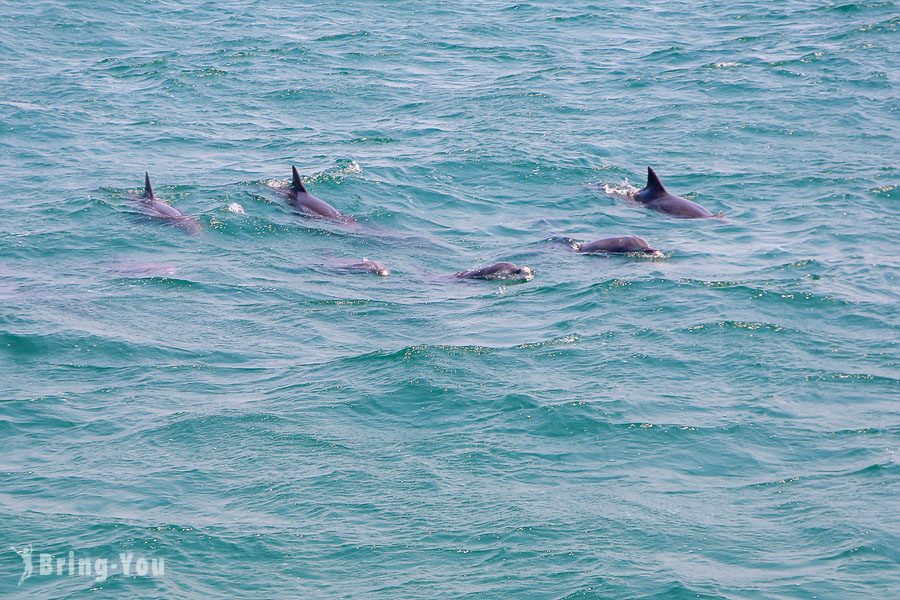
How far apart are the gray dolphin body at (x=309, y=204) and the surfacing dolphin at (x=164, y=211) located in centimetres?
226

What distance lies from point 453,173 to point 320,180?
3417 mm

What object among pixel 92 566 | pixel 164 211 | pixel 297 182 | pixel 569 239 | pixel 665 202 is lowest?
pixel 92 566

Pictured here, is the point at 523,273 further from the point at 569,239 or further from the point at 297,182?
the point at 297,182

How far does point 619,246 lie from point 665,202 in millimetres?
3255

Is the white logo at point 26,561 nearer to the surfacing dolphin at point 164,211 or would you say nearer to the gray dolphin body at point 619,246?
the surfacing dolphin at point 164,211

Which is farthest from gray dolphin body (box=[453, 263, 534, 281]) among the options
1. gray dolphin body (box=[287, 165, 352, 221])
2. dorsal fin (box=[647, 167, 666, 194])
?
dorsal fin (box=[647, 167, 666, 194])

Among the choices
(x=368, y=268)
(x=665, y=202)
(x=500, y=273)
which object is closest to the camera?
(x=500, y=273)

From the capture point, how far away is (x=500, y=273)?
20.9 meters

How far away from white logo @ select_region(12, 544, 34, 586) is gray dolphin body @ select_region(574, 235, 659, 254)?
12.8m

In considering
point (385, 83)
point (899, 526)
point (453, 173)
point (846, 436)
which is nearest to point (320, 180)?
point (453, 173)

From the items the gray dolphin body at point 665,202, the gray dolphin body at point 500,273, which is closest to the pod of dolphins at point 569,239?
the gray dolphin body at point 665,202

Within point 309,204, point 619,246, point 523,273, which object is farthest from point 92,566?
point 309,204

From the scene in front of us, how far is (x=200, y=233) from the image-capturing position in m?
Result: 23.4

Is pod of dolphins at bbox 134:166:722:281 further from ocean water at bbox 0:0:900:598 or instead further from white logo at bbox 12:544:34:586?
white logo at bbox 12:544:34:586
